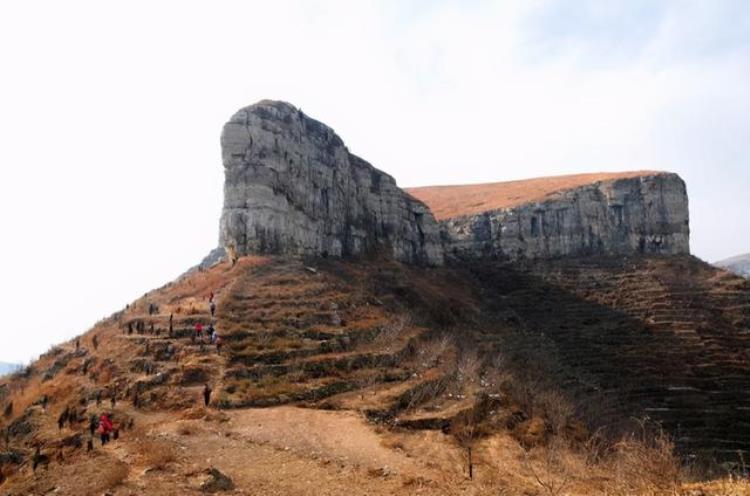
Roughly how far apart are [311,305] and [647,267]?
46.9m

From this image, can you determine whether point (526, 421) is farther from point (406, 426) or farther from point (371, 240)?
point (371, 240)

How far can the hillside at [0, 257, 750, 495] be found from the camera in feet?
55.3

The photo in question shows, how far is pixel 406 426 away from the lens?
2322cm

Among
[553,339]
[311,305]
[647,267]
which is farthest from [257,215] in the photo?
[647,267]

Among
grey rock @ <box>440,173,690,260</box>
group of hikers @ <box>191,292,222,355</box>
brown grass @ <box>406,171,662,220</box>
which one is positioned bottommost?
group of hikers @ <box>191,292,222,355</box>

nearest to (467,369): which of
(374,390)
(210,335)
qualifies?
(374,390)

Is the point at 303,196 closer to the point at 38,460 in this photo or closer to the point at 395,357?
the point at 395,357

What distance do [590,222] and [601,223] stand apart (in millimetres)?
1353

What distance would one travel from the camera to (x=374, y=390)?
2683cm

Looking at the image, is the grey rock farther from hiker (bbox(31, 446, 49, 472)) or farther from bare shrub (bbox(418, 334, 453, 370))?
hiker (bbox(31, 446, 49, 472))

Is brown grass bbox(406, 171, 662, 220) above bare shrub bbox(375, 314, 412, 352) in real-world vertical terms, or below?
above

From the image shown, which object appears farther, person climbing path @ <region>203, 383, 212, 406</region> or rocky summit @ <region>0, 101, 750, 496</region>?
person climbing path @ <region>203, 383, 212, 406</region>

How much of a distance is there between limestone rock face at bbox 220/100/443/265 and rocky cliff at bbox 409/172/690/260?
10514mm

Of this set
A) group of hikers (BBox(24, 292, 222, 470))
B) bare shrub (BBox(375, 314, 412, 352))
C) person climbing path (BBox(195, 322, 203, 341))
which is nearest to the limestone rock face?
group of hikers (BBox(24, 292, 222, 470))
